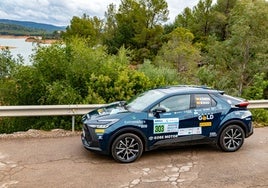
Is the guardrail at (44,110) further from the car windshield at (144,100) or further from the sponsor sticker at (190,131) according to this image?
the sponsor sticker at (190,131)

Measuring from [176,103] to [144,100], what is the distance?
807 millimetres

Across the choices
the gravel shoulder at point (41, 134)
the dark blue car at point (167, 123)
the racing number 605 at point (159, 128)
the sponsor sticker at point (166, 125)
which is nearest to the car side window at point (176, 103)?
the dark blue car at point (167, 123)

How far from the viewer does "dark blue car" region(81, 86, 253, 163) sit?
7.07 m

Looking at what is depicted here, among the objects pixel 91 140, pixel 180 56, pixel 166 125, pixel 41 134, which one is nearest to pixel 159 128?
pixel 166 125

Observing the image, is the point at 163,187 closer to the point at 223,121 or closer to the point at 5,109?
the point at 223,121

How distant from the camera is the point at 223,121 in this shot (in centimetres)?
779

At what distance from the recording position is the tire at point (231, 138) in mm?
7856

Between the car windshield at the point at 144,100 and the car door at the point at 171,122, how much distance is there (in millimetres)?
237

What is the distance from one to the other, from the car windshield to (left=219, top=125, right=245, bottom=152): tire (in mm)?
1829

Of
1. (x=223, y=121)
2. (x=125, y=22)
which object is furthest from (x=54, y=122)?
(x=125, y=22)

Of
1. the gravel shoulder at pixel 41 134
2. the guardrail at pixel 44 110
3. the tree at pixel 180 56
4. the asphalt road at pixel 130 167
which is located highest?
the tree at pixel 180 56

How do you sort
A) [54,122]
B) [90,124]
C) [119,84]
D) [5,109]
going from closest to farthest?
[90,124]
[5,109]
[54,122]
[119,84]

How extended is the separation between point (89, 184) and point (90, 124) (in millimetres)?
1587

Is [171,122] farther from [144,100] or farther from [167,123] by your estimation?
[144,100]
